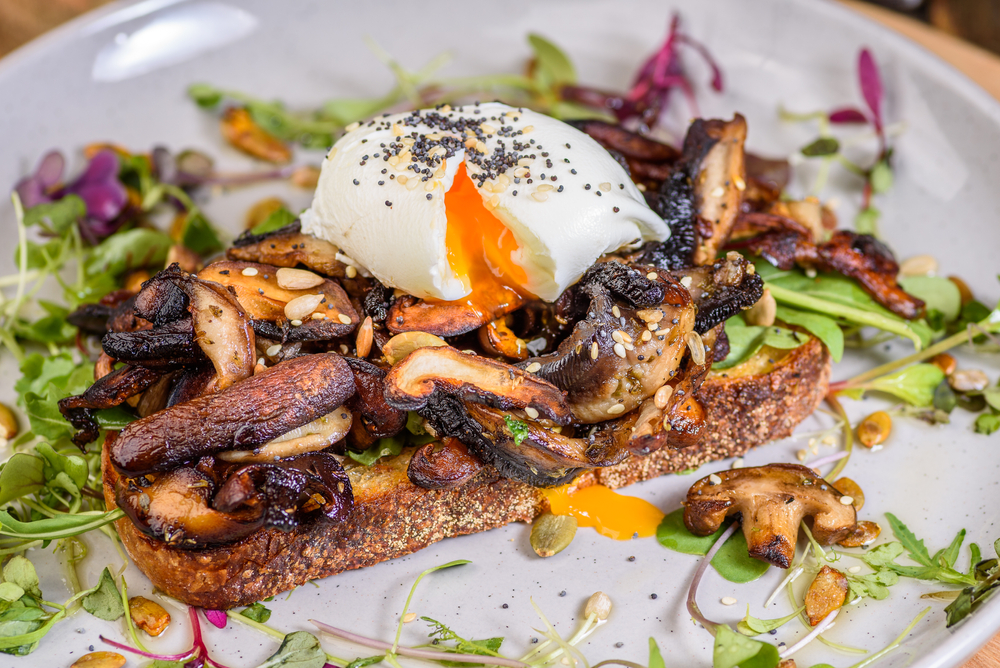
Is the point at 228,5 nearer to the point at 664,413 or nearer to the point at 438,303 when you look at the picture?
the point at 438,303

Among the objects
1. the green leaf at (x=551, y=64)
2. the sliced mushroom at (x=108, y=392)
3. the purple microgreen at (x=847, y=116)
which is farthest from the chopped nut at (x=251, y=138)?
the purple microgreen at (x=847, y=116)

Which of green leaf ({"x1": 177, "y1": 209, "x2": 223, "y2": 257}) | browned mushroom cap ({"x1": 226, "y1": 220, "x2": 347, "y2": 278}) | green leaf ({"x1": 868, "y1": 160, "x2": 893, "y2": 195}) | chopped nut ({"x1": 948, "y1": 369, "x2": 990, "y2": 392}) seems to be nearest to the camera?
browned mushroom cap ({"x1": 226, "y1": 220, "x2": 347, "y2": 278})

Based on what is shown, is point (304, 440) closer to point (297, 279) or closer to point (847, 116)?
point (297, 279)

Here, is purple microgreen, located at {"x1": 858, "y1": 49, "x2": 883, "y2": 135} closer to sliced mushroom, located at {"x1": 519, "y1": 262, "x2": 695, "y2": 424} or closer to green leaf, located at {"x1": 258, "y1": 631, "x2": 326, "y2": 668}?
sliced mushroom, located at {"x1": 519, "y1": 262, "x2": 695, "y2": 424}

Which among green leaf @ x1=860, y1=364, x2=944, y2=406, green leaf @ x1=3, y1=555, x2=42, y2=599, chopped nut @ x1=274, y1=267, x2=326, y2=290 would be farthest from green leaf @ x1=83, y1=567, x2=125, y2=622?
green leaf @ x1=860, y1=364, x2=944, y2=406

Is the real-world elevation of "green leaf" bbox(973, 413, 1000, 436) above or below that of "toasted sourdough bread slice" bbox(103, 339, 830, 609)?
above

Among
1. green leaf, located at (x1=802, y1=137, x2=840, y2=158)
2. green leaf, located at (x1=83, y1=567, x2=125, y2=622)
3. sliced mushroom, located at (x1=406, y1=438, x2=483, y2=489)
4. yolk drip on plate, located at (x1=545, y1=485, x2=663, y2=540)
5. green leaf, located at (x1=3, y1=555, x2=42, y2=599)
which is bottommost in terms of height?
green leaf, located at (x1=83, y1=567, x2=125, y2=622)

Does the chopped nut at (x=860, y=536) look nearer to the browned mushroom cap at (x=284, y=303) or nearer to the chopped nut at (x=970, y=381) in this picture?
the chopped nut at (x=970, y=381)
